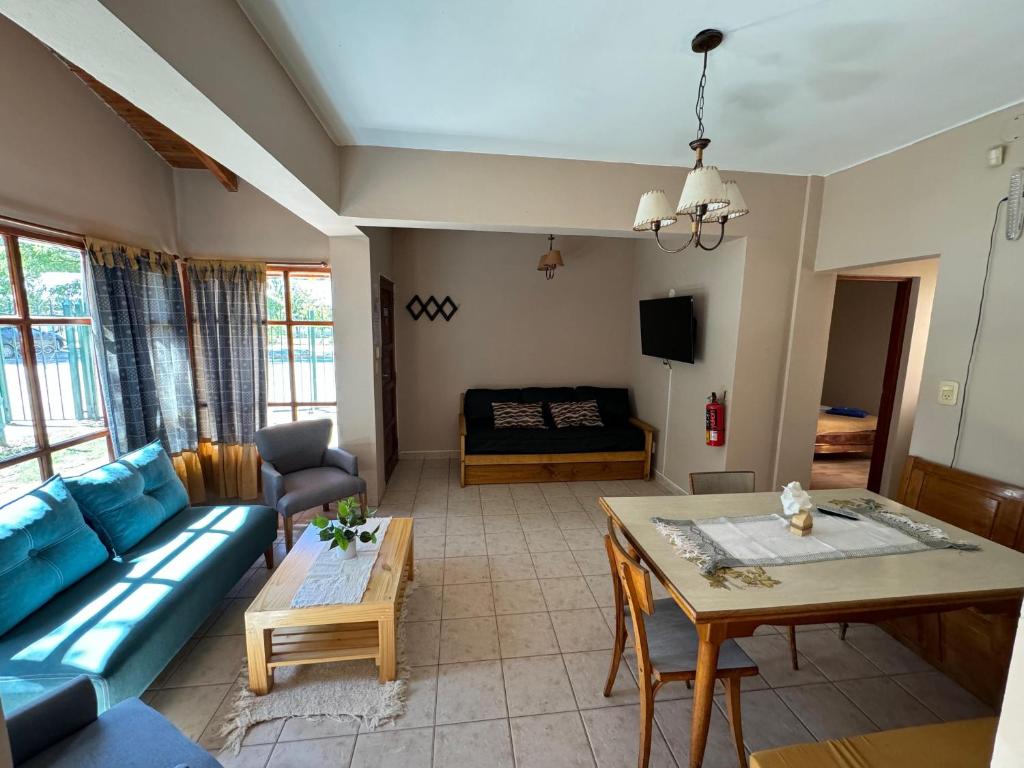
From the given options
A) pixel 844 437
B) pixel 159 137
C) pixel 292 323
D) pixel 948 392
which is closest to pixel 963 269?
pixel 948 392

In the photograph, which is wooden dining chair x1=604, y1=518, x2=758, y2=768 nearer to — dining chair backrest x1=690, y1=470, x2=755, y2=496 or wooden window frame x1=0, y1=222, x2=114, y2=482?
dining chair backrest x1=690, y1=470, x2=755, y2=496

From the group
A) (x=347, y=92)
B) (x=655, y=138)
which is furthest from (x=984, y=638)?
(x=347, y=92)

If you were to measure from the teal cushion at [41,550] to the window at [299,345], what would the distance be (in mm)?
1841

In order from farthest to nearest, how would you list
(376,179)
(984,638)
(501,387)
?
(501,387)
(376,179)
(984,638)

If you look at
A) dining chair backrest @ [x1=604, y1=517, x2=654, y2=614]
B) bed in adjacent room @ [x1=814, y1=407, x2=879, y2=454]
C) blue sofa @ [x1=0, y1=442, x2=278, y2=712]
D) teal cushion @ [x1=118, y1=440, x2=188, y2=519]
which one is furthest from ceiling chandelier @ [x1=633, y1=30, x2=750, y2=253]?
bed in adjacent room @ [x1=814, y1=407, x2=879, y2=454]

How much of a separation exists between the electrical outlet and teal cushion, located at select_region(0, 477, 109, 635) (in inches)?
169

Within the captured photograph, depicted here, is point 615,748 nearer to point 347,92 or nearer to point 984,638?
point 984,638

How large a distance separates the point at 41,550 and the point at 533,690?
7.09 ft

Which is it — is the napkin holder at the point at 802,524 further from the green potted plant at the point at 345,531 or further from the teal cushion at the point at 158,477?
the teal cushion at the point at 158,477

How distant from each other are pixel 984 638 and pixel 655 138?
9.48 feet

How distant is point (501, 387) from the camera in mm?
5004

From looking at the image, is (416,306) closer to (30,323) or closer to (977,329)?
(30,323)

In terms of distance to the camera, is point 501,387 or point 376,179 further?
point 501,387

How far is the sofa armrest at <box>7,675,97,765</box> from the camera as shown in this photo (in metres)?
1.17
